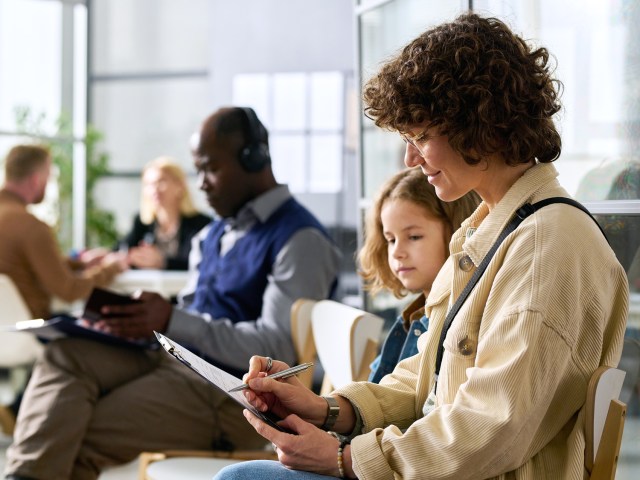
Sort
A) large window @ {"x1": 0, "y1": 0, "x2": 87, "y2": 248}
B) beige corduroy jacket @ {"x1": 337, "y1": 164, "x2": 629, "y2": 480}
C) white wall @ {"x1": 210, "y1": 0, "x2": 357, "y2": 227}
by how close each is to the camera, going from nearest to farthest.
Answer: beige corduroy jacket @ {"x1": 337, "y1": 164, "x2": 629, "y2": 480}, large window @ {"x1": 0, "y1": 0, "x2": 87, "y2": 248}, white wall @ {"x1": 210, "y1": 0, "x2": 357, "y2": 227}

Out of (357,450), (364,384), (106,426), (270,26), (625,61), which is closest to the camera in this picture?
(357,450)

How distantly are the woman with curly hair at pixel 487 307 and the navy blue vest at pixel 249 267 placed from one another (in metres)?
1.19

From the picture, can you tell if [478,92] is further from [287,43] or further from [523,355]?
[287,43]

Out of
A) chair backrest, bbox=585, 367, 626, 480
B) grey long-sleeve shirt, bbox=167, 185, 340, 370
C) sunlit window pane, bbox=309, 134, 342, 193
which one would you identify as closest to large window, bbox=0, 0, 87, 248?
sunlit window pane, bbox=309, 134, 342, 193

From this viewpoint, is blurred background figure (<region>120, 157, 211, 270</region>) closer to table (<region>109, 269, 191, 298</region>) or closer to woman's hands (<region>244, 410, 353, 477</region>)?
table (<region>109, 269, 191, 298</region>)

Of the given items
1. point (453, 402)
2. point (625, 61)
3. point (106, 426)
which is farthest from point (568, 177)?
point (106, 426)

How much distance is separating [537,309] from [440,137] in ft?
1.02

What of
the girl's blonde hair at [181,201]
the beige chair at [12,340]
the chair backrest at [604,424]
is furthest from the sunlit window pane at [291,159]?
the chair backrest at [604,424]

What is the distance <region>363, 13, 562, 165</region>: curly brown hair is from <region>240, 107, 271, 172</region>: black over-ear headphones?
1467 millimetres

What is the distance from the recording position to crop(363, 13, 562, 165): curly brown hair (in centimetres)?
136

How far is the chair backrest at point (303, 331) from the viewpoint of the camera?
7.91ft

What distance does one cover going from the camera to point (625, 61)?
6.46 ft

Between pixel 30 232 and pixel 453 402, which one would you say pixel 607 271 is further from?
pixel 30 232

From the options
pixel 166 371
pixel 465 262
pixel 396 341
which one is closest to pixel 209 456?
pixel 166 371
